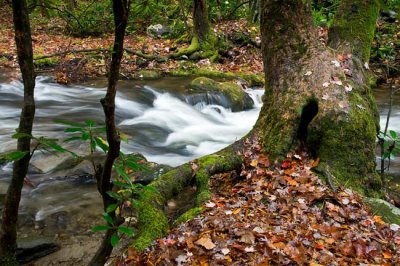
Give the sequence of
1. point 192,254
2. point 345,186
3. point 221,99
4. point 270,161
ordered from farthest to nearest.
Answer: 1. point 221,99
2. point 270,161
3. point 345,186
4. point 192,254

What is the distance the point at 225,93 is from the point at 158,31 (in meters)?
7.57

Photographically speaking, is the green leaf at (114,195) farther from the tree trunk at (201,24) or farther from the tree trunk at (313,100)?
the tree trunk at (201,24)

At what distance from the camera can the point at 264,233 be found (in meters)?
3.62

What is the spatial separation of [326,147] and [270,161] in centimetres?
70

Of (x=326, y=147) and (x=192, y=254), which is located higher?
(x=326, y=147)

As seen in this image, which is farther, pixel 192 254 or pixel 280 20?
pixel 280 20

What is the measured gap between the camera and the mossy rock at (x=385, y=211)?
160 inches

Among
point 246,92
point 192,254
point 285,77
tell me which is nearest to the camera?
point 192,254

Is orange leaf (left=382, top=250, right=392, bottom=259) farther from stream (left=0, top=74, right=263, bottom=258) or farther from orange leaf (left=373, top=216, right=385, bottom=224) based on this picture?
stream (left=0, top=74, right=263, bottom=258)

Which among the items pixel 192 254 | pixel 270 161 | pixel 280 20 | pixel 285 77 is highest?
pixel 280 20

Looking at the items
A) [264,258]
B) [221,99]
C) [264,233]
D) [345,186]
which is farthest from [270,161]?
[221,99]

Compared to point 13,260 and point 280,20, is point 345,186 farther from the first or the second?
point 13,260

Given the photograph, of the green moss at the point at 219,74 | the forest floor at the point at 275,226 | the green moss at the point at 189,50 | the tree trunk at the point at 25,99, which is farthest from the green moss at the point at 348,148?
the green moss at the point at 189,50

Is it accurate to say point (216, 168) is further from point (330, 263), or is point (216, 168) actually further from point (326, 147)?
point (330, 263)
